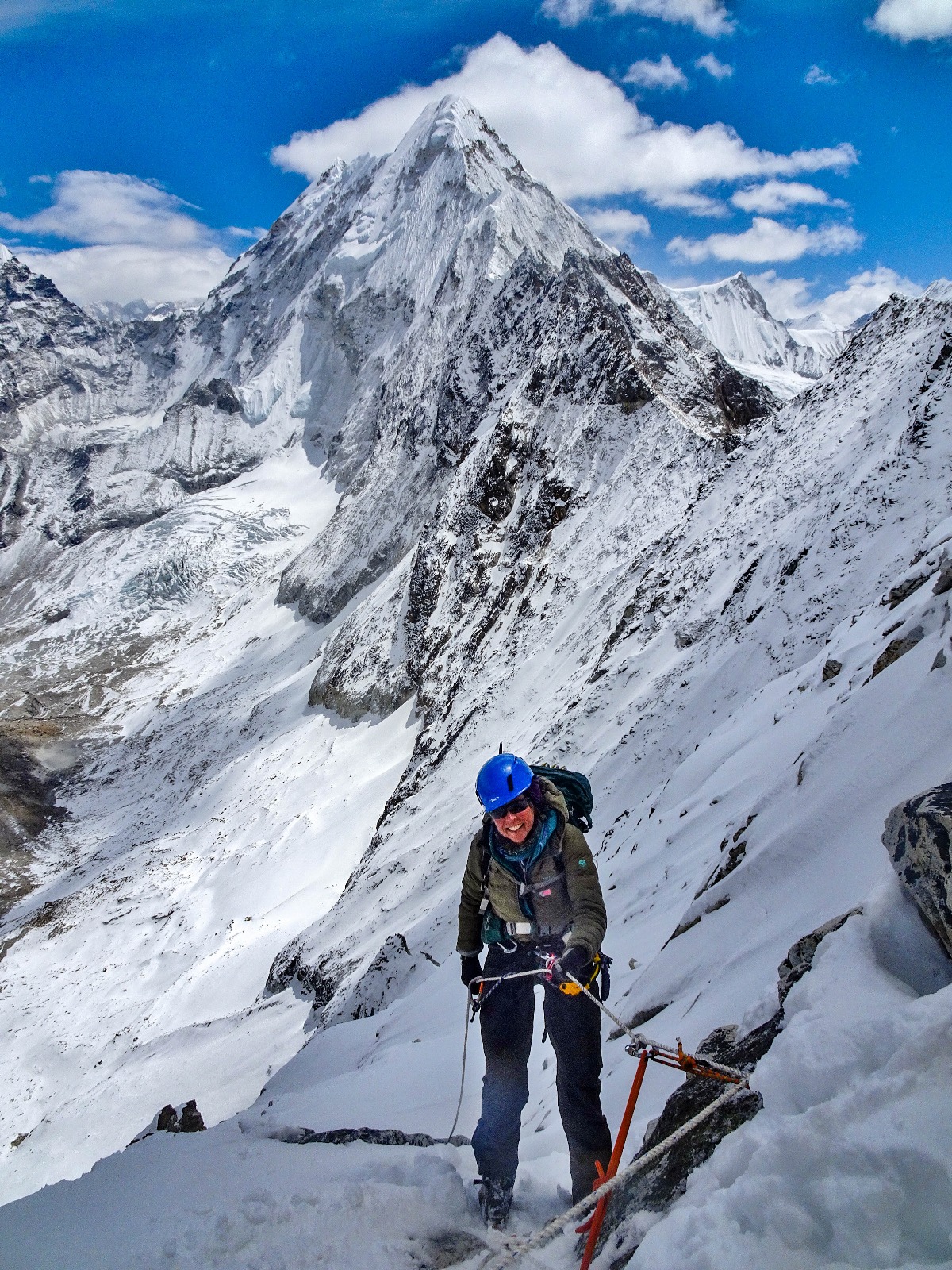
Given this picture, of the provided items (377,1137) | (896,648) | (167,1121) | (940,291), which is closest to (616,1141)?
(377,1137)

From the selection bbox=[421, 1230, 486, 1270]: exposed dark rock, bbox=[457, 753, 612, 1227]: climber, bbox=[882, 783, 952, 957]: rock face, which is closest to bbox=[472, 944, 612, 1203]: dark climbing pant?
bbox=[457, 753, 612, 1227]: climber

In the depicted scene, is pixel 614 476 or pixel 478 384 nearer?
pixel 614 476

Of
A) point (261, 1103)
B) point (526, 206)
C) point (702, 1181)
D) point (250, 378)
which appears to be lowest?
point (261, 1103)

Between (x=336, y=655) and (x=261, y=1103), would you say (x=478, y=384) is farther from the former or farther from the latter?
(x=261, y=1103)

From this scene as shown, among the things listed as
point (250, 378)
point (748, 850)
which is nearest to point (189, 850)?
point (748, 850)

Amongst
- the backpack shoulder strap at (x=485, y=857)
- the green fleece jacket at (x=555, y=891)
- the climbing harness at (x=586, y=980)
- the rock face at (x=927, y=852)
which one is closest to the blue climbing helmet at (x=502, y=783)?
the green fleece jacket at (x=555, y=891)

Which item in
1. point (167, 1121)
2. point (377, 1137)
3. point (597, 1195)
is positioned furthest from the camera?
point (167, 1121)

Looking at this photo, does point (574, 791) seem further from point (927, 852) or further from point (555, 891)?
point (927, 852)

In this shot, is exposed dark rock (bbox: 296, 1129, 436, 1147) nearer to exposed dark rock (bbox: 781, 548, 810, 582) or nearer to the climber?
the climber
